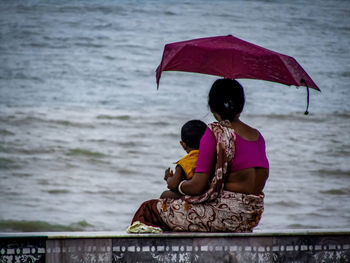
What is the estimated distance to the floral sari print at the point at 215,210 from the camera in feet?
10.6

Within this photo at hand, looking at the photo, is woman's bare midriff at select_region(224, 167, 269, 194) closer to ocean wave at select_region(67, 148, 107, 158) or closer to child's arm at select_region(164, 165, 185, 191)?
child's arm at select_region(164, 165, 185, 191)

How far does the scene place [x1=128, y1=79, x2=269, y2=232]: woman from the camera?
3.19 m

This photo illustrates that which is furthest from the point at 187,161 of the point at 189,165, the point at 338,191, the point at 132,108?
the point at 132,108

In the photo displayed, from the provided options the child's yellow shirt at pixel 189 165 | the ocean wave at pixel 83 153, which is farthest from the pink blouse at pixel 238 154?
the ocean wave at pixel 83 153

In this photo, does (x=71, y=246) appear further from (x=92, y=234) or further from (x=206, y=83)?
(x=206, y=83)

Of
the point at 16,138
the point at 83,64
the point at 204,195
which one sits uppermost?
the point at 204,195

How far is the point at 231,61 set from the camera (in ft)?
11.6

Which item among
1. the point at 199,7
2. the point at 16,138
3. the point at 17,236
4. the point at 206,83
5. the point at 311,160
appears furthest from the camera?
the point at 199,7

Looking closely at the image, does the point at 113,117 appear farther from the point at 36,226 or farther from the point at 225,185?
the point at 225,185

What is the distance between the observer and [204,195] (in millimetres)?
3227

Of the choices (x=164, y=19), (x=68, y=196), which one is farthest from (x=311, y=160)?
(x=164, y=19)

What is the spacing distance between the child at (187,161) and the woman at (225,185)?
0.05 m

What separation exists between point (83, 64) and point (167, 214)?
14.5 meters

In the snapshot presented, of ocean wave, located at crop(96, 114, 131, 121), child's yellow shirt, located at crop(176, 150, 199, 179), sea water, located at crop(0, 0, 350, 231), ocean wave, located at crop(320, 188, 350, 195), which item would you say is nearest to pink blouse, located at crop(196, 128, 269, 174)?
child's yellow shirt, located at crop(176, 150, 199, 179)
